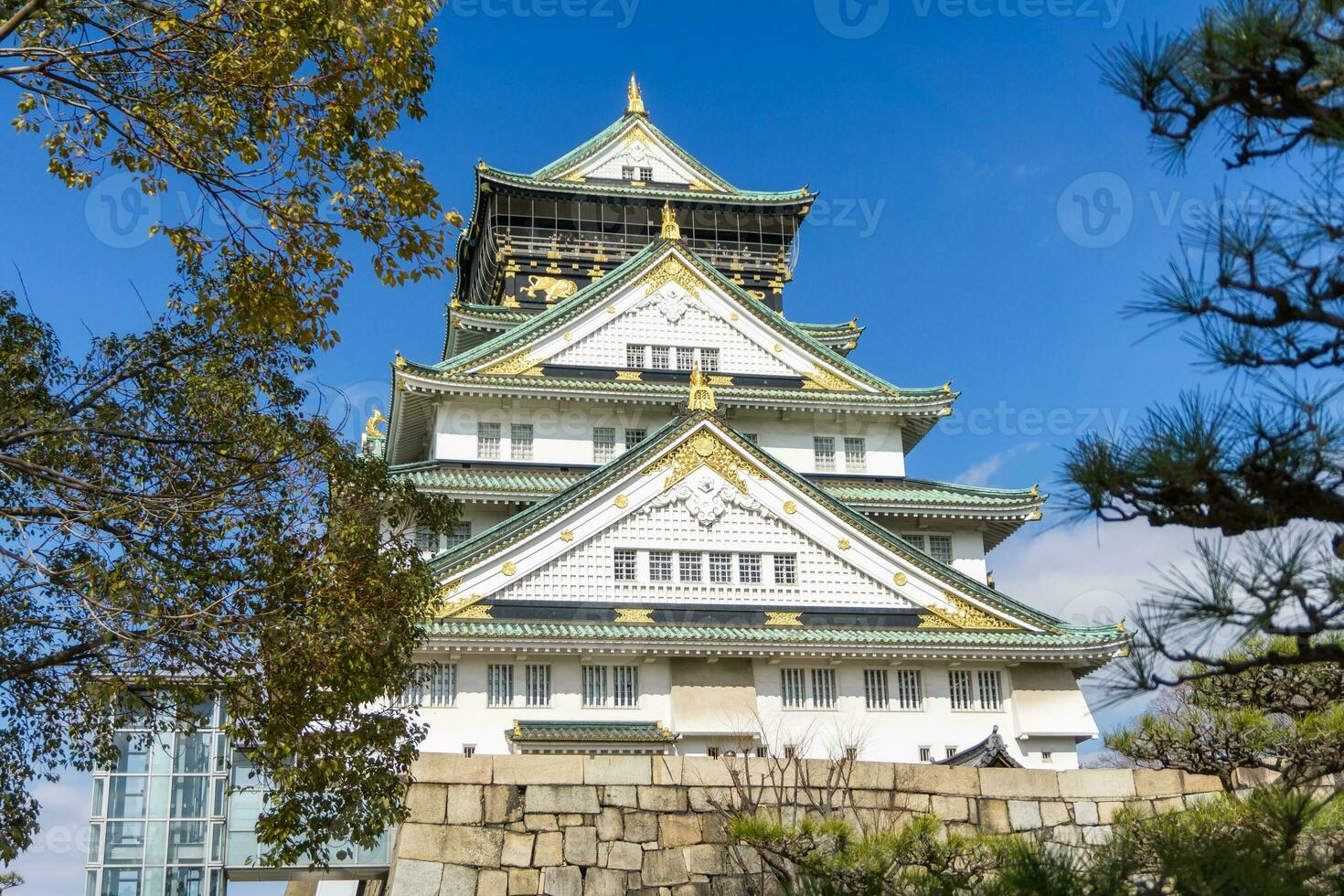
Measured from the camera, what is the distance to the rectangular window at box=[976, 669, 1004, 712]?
88.0 feet

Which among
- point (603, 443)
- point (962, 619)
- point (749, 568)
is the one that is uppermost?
point (603, 443)

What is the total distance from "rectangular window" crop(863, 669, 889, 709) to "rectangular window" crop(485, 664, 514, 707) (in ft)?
22.2

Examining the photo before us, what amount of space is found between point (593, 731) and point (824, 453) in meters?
10.5

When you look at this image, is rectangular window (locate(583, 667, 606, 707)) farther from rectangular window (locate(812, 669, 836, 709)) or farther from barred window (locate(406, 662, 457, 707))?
rectangular window (locate(812, 669, 836, 709))

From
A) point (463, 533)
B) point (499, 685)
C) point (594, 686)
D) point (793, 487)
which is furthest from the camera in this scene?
point (463, 533)

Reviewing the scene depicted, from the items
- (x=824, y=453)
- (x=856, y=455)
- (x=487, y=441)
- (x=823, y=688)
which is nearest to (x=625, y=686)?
(x=823, y=688)

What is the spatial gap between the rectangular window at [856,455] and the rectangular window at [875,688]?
676 cm

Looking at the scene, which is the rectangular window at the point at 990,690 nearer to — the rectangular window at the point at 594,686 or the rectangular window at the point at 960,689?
the rectangular window at the point at 960,689

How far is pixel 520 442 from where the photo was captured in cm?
3098

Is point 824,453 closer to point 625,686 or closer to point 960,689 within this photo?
point 960,689

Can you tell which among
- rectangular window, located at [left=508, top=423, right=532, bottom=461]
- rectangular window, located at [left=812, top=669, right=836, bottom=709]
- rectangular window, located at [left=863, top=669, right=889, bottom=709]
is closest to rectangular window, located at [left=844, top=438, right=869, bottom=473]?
rectangular window, located at [left=863, top=669, right=889, bottom=709]

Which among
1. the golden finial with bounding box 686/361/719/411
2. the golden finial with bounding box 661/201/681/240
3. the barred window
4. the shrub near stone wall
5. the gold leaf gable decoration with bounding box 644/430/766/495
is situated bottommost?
the shrub near stone wall

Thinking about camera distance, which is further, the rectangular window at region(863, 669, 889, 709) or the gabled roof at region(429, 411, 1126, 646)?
the rectangular window at region(863, 669, 889, 709)

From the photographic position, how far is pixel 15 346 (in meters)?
12.7
